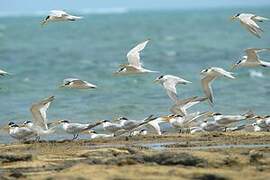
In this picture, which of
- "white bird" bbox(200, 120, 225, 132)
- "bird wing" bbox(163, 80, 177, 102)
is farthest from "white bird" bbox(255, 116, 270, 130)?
"bird wing" bbox(163, 80, 177, 102)

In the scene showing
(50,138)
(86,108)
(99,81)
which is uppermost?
(99,81)

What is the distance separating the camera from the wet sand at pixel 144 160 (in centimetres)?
1031

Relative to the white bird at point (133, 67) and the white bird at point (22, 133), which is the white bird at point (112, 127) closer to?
the white bird at point (22, 133)

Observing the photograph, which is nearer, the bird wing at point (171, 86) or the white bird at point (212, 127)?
the white bird at point (212, 127)

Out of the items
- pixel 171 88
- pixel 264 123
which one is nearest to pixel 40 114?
pixel 171 88

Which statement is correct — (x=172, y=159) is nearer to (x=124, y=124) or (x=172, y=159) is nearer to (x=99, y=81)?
(x=124, y=124)

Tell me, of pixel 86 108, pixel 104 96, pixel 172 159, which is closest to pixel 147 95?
pixel 104 96

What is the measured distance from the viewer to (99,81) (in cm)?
3234

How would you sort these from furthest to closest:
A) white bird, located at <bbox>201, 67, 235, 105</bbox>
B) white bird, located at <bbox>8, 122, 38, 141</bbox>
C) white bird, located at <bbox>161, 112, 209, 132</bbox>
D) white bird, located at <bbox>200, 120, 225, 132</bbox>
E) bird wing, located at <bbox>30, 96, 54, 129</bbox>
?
1. white bird, located at <bbox>201, 67, 235, 105</bbox>
2. white bird, located at <bbox>161, 112, 209, 132</bbox>
3. white bird, located at <bbox>200, 120, 225, 132</bbox>
4. bird wing, located at <bbox>30, 96, 54, 129</bbox>
5. white bird, located at <bbox>8, 122, 38, 141</bbox>

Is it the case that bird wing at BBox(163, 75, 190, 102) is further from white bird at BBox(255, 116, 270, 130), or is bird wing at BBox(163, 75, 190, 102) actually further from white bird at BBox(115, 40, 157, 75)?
white bird at BBox(255, 116, 270, 130)

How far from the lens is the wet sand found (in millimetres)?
10312

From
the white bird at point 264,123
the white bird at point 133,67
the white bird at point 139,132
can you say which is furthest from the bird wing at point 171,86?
the white bird at point 264,123

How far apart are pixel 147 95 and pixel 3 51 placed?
28.9 m

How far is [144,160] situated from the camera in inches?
437
